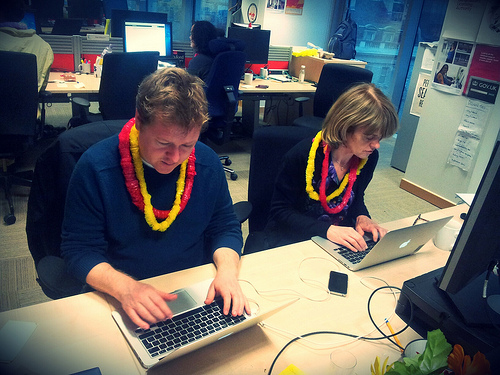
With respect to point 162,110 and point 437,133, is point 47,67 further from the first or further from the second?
point 437,133

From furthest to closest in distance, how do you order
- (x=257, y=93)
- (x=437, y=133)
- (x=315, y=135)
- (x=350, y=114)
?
(x=257, y=93), (x=437, y=133), (x=315, y=135), (x=350, y=114)

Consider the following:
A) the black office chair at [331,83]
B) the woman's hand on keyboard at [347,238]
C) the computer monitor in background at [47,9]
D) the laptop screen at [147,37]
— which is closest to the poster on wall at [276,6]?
the laptop screen at [147,37]

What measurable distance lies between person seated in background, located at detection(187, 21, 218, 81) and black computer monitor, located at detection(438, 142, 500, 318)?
273 centimetres

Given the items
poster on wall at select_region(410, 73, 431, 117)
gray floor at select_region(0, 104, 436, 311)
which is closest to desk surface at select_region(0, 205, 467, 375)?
gray floor at select_region(0, 104, 436, 311)

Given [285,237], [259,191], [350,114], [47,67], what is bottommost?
[285,237]

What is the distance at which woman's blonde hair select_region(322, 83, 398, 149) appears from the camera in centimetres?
145

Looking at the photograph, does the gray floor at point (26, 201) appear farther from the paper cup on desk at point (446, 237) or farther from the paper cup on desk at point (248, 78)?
the paper cup on desk at point (446, 237)

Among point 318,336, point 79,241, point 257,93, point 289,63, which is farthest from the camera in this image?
point 289,63

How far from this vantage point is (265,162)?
1619 mm

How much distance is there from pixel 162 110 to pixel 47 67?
2.48 metres

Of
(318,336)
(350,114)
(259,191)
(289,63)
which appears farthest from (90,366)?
(289,63)

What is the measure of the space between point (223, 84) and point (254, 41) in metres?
1.20

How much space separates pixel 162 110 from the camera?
3.33 feet

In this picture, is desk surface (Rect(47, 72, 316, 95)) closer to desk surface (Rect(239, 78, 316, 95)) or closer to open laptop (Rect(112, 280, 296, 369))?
desk surface (Rect(239, 78, 316, 95))
